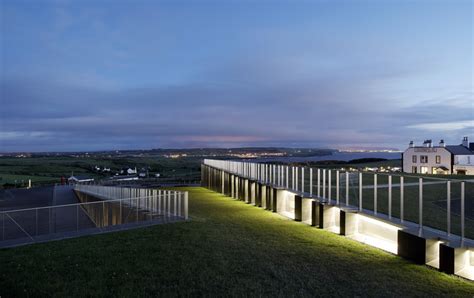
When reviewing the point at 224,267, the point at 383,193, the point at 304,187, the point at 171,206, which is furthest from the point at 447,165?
the point at 224,267

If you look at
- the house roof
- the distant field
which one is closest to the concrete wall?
the house roof

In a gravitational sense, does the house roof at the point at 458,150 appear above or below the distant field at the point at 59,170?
above

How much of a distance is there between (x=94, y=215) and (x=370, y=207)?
1075 cm

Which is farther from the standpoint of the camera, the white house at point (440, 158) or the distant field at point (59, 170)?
the distant field at point (59, 170)

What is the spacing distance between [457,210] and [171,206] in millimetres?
13750

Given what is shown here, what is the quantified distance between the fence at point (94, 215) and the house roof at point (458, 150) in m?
49.1

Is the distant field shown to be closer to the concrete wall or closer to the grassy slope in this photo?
the concrete wall

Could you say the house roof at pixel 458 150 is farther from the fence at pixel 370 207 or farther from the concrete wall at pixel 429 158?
the fence at pixel 370 207

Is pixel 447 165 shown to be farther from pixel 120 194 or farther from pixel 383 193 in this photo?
pixel 120 194

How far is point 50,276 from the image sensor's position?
23.7 feet

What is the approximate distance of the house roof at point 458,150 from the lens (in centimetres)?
5269

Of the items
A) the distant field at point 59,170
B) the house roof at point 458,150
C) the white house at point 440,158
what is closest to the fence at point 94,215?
the distant field at point 59,170

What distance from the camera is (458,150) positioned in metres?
53.6

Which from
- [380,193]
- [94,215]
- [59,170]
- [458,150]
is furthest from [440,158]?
[59,170]
